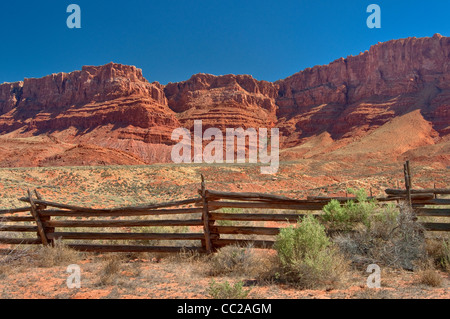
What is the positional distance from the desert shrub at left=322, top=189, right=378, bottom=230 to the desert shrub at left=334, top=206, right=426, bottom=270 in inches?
6.0

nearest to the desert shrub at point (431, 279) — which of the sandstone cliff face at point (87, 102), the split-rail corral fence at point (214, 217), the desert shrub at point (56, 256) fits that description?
the split-rail corral fence at point (214, 217)

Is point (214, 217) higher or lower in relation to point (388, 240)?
higher

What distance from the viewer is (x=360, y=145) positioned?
63.6 metres

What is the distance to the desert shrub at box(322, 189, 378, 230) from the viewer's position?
5309mm

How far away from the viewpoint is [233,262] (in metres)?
5.05

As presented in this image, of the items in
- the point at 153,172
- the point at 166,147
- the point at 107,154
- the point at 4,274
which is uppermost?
the point at 166,147

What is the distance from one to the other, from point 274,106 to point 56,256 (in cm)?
9685

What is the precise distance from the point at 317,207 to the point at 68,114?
94776 mm

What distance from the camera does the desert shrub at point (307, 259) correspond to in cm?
402

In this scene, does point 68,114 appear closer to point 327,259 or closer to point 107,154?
point 107,154

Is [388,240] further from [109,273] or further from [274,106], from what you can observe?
[274,106]

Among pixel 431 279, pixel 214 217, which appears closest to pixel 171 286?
pixel 214 217

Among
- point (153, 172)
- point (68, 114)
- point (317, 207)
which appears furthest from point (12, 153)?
point (317, 207)

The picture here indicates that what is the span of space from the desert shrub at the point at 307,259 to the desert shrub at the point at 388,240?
505 millimetres
